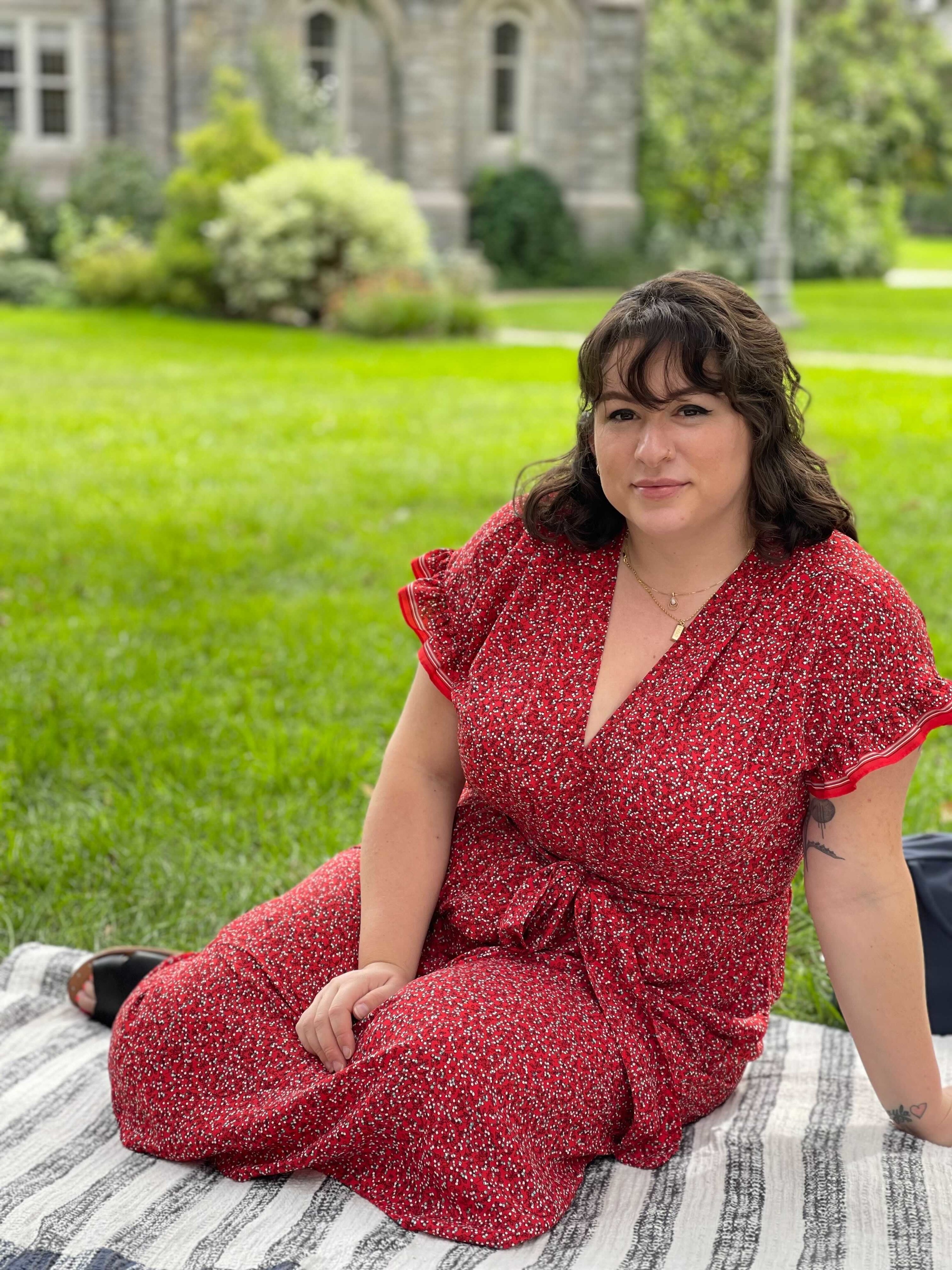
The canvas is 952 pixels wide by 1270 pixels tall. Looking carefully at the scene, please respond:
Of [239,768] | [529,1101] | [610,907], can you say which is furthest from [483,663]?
[239,768]

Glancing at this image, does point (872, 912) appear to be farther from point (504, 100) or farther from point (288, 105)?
point (504, 100)

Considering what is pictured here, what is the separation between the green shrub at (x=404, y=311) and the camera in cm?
1395

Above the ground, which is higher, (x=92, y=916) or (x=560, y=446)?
(x=560, y=446)

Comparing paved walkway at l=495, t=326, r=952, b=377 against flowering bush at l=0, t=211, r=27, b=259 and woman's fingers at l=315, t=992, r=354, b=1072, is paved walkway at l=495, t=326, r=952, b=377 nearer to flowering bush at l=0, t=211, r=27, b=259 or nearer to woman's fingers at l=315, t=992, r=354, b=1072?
flowering bush at l=0, t=211, r=27, b=259

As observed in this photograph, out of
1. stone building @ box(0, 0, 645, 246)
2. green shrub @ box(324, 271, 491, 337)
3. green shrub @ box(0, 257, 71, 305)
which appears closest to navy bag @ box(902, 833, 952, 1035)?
green shrub @ box(324, 271, 491, 337)

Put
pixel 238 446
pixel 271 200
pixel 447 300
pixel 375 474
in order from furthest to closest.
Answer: pixel 271 200
pixel 447 300
pixel 238 446
pixel 375 474

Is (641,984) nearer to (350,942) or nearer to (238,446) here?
(350,942)

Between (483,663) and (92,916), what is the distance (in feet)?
4.57

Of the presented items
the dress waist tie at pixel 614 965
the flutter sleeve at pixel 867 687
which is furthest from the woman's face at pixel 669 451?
the dress waist tie at pixel 614 965

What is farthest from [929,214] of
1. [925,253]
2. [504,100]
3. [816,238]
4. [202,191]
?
[202,191]

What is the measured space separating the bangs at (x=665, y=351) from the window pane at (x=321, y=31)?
21.7 m

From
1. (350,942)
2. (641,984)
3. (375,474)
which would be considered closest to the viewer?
(641,984)

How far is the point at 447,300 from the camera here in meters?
14.2

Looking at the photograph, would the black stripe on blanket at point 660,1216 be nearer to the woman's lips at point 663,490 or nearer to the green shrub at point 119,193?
the woman's lips at point 663,490
